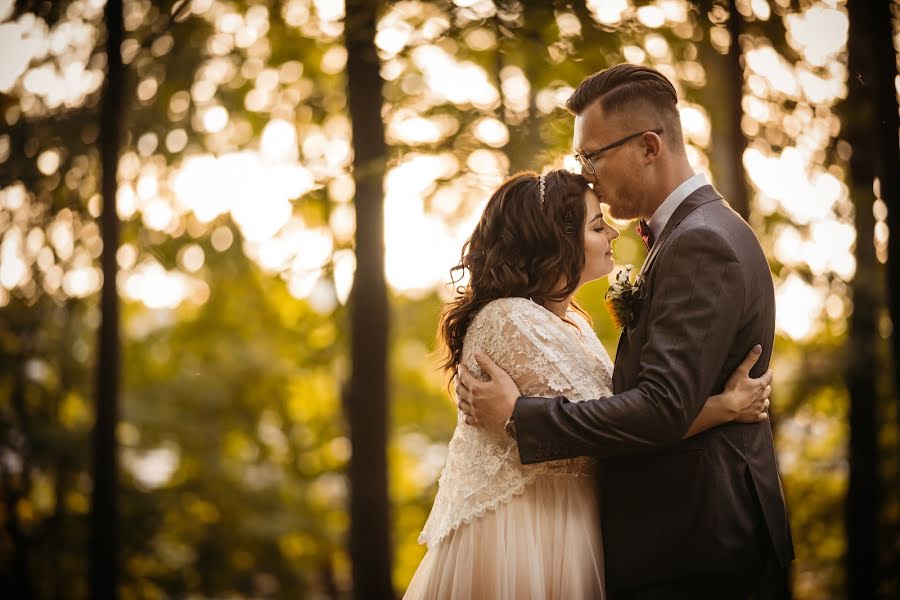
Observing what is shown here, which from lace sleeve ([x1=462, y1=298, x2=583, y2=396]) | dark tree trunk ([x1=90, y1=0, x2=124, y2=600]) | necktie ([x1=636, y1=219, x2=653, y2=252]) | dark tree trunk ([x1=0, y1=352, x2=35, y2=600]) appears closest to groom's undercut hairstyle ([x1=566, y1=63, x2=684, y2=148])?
necktie ([x1=636, y1=219, x2=653, y2=252])

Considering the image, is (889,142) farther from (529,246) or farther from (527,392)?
(527,392)

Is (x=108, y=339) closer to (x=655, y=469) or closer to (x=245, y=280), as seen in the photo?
(x=245, y=280)

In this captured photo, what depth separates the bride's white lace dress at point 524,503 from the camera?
3.39 meters

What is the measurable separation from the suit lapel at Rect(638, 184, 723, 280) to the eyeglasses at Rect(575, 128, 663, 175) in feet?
1.05

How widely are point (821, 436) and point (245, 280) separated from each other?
8775 mm

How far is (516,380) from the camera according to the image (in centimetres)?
344

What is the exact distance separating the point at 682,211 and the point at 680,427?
89 cm

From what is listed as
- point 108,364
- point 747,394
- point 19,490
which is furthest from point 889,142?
point 19,490

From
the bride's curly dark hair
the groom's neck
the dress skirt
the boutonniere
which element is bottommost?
the dress skirt

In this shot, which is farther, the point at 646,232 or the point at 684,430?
the point at 646,232

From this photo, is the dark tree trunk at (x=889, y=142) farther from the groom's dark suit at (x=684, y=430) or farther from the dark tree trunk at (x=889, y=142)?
the groom's dark suit at (x=684, y=430)

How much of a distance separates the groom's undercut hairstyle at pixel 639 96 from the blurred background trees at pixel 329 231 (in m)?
1.42

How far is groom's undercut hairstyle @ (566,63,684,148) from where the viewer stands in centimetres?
351

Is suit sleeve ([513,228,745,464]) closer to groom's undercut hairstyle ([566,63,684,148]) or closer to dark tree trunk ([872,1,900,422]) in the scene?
groom's undercut hairstyle ([566,63,684,148])
